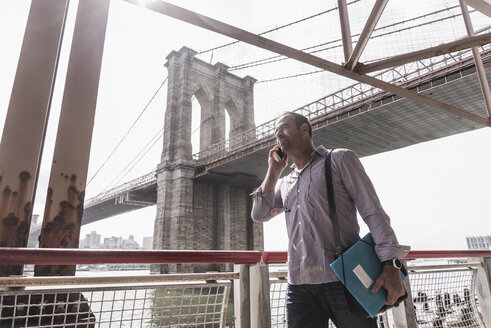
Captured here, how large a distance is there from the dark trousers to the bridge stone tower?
1631 centimetres

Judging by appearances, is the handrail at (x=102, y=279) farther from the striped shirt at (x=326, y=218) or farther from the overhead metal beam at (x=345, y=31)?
the overhead metal beam at (x=345, y=31)

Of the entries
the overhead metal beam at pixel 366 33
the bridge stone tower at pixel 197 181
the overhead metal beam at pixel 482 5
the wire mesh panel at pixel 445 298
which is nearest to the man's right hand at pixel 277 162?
the overhead metal beam at pixel 366 33

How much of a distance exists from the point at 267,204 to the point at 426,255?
125cm

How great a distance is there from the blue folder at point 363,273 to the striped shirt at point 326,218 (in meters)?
0.04

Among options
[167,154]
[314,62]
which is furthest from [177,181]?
[314,62]

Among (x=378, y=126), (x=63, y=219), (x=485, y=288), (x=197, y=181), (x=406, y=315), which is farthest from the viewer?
(x=197, y=181)

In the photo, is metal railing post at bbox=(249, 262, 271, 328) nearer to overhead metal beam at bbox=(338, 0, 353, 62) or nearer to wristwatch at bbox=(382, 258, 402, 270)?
wristwatch at bbox=(382, 258, 402, 270)

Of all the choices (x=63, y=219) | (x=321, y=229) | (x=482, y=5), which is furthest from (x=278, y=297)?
(x=482, y=5)

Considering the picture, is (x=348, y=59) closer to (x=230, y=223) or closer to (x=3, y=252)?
(x=3, y=252)

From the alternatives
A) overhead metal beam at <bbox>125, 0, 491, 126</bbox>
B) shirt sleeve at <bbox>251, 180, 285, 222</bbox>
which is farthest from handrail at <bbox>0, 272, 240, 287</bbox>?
overhead metal beam at <bbox>125, 0, 491, 126</bbox>

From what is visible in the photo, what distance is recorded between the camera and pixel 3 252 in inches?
40.5

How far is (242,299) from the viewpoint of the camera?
142 cm

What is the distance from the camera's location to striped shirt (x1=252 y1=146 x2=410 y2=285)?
1077mm

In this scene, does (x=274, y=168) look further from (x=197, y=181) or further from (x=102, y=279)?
(x=197, y=181)
